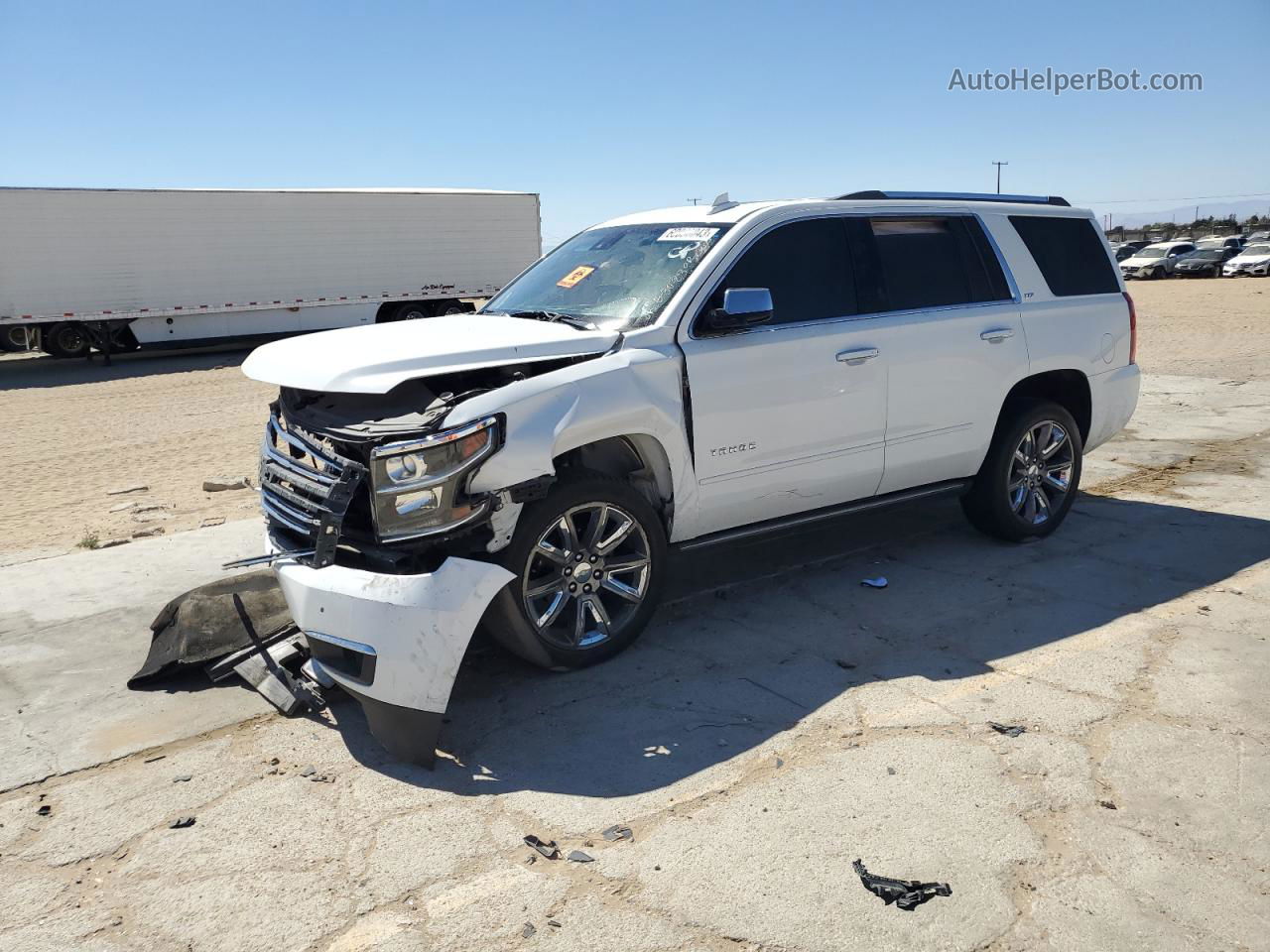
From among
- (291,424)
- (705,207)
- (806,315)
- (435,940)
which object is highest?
(705,207)

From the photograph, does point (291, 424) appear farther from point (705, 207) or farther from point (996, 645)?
point (996, 645)

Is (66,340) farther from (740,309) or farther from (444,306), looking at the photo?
(740,309)

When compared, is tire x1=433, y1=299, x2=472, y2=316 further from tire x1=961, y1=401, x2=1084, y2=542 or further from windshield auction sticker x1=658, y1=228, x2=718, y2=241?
windshield auction sticker x1=658, y1=228, x2=718, y2=241

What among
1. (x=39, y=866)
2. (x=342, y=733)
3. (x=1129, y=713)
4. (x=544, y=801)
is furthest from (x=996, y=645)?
(x=39, y=866)

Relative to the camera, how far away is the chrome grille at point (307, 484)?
409cm

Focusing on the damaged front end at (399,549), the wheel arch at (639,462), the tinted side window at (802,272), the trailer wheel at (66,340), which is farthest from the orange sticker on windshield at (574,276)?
the trailer wheel at (66,340)

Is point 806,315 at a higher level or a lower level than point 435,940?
higher

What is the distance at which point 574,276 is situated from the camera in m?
5.52

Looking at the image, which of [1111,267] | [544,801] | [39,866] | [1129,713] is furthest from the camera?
[1111,267]

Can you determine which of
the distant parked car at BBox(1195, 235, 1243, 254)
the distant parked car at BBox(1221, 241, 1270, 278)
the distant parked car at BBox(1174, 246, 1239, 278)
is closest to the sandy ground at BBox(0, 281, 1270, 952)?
the distant parked car at BBox(1221, 241, 1270, 278)

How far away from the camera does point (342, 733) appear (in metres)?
4.22

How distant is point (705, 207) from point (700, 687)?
2.60m

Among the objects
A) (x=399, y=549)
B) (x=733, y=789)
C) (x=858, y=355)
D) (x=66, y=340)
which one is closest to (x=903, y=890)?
(x=733, y=789)

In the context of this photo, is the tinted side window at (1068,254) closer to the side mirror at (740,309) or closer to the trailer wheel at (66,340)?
the side mirror at (740,309)
